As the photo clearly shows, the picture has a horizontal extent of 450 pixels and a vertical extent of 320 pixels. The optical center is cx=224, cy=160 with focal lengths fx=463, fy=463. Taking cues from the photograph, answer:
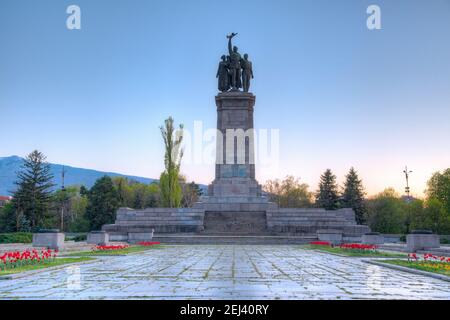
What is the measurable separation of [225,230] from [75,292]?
2511cm

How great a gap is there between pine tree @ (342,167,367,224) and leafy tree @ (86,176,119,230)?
30222mm

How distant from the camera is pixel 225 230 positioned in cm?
3266

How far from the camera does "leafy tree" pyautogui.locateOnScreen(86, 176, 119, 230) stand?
192 ft

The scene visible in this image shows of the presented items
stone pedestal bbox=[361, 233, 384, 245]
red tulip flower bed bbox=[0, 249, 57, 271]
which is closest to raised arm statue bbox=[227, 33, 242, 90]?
stone pedestal bbox=[361, 233, 384, 245]

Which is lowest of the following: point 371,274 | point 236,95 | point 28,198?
point 371,274

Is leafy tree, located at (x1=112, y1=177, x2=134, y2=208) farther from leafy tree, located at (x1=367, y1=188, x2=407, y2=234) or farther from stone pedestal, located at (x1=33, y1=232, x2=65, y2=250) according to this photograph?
stone pedestal, located at (x1=33, y1=232, x2=65, y2=250)

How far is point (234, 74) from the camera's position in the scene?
40.5 meters

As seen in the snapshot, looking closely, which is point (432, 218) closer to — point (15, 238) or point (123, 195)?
point (123, 195)

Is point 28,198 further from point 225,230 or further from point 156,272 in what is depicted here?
point 156,272

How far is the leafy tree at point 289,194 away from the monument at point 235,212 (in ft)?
163

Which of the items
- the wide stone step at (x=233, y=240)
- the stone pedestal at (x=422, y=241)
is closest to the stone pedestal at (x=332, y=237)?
the wide stone step at (x=233, y=240)

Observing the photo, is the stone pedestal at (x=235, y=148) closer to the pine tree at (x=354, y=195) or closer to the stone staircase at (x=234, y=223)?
the stone staircase at (x=234, y=223)

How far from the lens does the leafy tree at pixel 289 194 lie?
290 ft

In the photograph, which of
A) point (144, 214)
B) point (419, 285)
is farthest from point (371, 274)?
point (144, 214)
